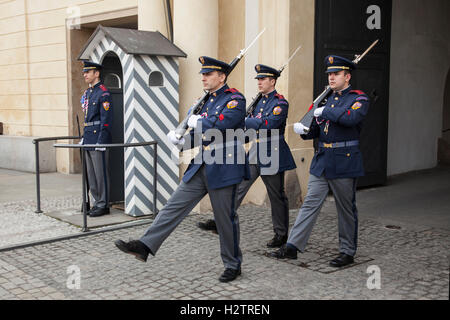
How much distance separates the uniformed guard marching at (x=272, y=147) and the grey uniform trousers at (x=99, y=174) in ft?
6.82

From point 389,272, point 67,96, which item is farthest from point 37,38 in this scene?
point 389,272

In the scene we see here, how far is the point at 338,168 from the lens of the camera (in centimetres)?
487

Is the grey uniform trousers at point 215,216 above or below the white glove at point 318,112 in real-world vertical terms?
below

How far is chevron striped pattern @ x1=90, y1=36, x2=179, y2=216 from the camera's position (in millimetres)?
6719

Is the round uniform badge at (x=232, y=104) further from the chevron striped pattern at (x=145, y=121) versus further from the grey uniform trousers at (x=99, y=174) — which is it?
the grey uniform trousers at (x=99, y=174)

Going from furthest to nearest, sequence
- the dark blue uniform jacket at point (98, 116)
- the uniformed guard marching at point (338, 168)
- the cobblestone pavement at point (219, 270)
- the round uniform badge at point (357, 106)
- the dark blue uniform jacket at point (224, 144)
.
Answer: the dark blue uniform jacket at point (98, 116) < the uniformed guard marching at point (338, 168) < the round uniform badge at point (357, 106) < the dark blue uniform jacket at point (224, 144) < the cobblestone pavement at point (219, 270)

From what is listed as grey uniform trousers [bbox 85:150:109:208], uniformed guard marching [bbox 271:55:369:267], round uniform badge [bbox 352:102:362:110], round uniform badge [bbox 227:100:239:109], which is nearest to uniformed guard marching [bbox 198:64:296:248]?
uniformed guard marching [bbox 271:55:369:267]

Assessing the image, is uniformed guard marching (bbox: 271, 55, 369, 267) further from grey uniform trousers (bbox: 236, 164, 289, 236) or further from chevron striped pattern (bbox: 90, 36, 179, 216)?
chevron striped pattern (bbox: 90, 36, 179, 216)

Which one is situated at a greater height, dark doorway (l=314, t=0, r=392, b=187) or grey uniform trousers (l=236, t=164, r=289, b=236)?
dark doorway (l=314, t=0, r=392, b=187)

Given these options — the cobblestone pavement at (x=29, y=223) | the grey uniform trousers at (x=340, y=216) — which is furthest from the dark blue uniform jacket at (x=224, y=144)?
the cobblestone pavement at (x=29, y=223)

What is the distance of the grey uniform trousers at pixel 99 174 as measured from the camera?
6918 millimetres

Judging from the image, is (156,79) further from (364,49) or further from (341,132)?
(364,49)

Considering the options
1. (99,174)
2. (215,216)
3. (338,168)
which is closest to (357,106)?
(338,168)

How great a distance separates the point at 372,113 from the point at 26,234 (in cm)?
498
